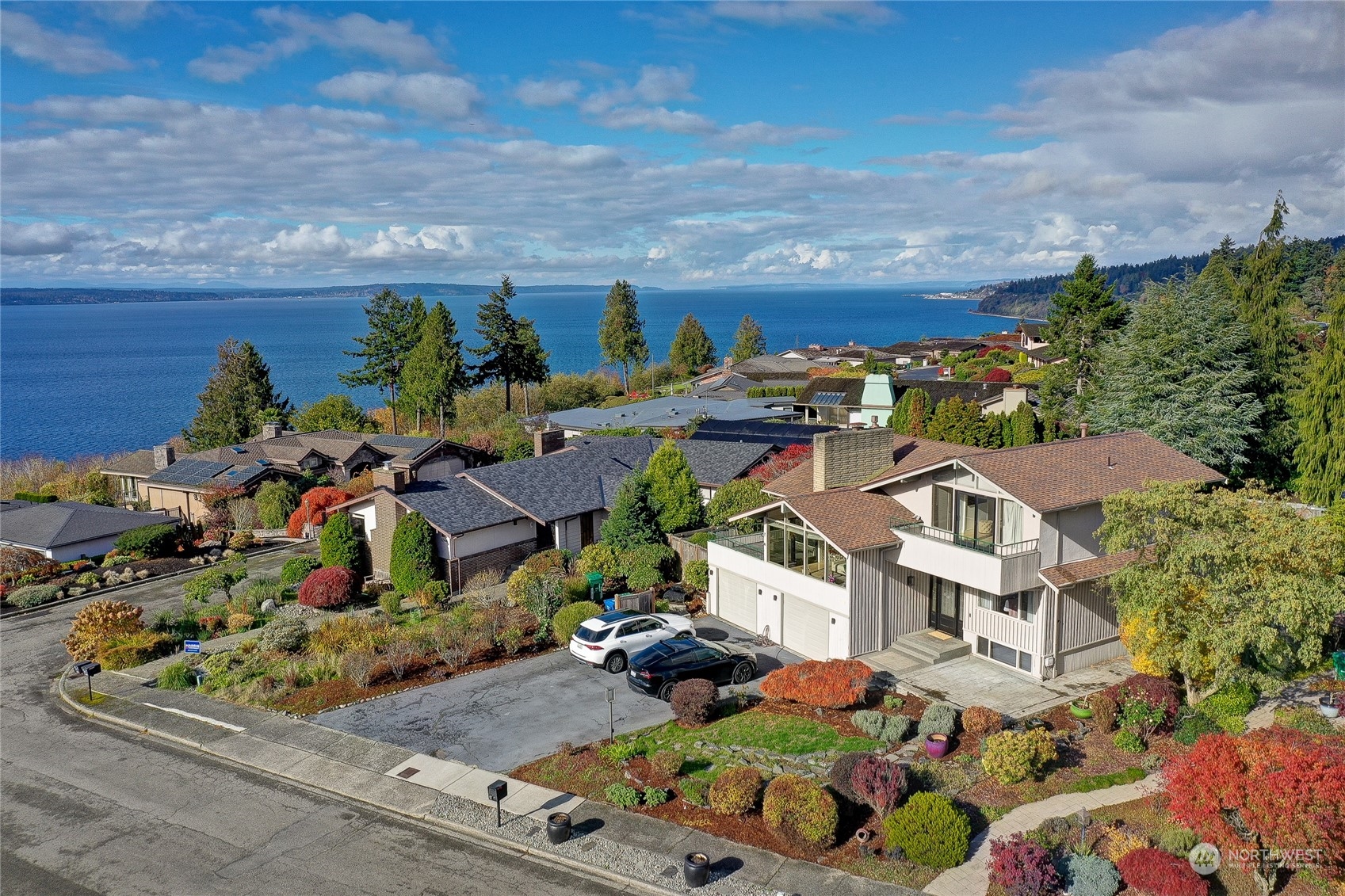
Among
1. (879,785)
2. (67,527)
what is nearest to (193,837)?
(879,785)

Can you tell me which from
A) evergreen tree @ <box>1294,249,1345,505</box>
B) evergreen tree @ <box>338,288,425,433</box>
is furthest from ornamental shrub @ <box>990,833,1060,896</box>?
evergreen tree @ <box>338,288,425,433</box>

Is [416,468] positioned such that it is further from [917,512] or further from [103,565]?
[917,512]

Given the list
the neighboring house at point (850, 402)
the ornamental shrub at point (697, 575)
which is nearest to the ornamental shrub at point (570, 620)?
the ornamental shrub at point (697, 575)

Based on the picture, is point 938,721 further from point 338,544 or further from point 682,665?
point 338,544

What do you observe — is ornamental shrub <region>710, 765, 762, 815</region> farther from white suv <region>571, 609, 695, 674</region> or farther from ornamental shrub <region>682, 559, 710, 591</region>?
ornamental shrub <region>682, 559, 710, 591</region>

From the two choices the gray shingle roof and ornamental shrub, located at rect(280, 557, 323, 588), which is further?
the gray shingle roof
